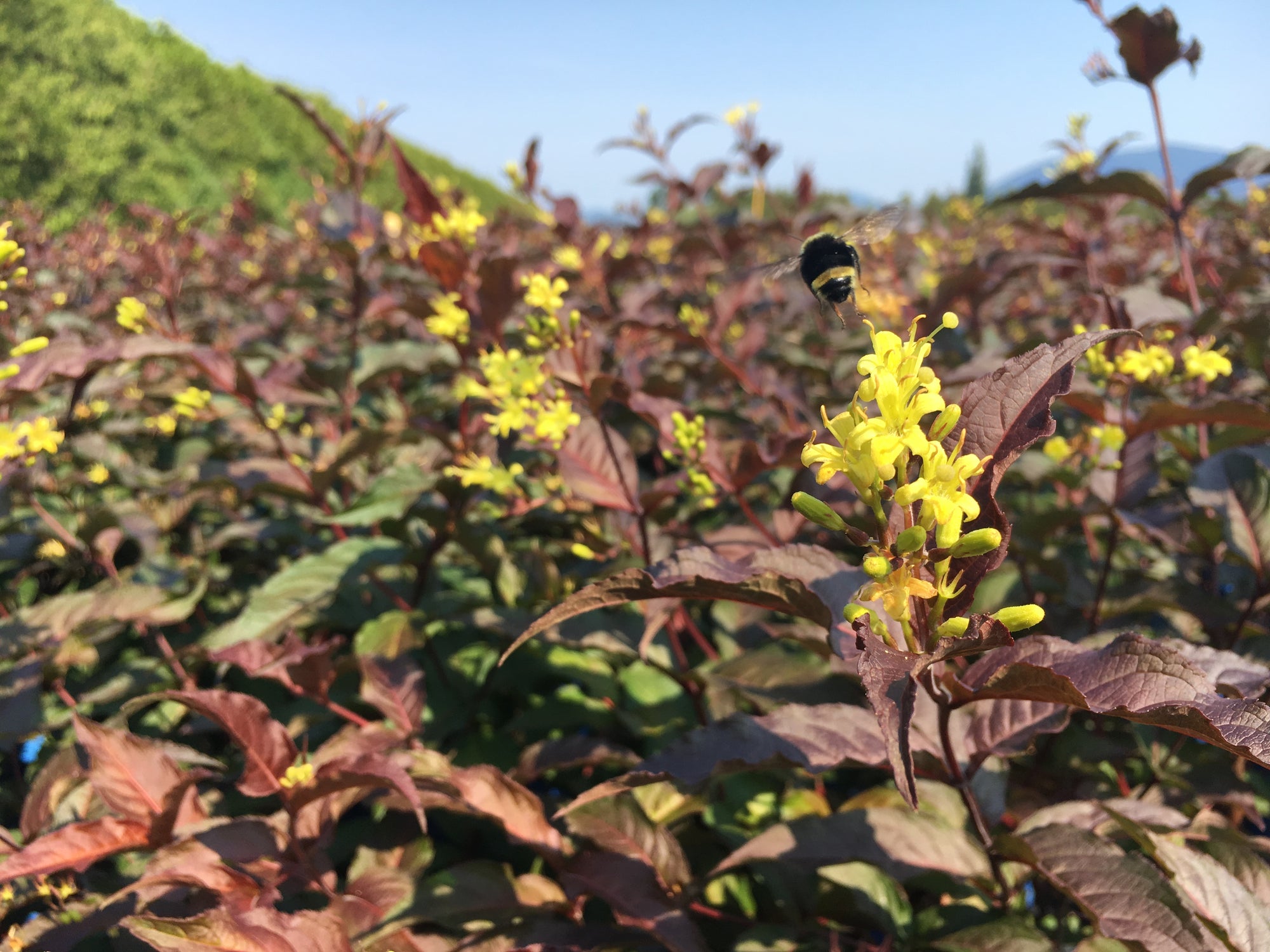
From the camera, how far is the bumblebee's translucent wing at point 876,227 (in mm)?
2066

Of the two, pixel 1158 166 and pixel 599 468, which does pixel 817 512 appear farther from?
pixel 1158 166

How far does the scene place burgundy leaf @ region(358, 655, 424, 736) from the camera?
206 centimetres

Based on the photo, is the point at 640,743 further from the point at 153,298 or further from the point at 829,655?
the point at 153,298

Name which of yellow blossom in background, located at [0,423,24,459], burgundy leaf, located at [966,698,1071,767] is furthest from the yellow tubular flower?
yellow blossom in background, located at [0,423,24,459]

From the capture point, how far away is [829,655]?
1.72m

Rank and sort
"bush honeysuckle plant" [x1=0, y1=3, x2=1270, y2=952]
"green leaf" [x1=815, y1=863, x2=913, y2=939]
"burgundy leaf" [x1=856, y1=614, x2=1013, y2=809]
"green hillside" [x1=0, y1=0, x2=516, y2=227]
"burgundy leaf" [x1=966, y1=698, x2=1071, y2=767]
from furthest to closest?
1. "green hillside" [x1=0, y1=0, x2=516, y2=227]
2. "green leaf" [x1=815, y1=863, x2=913, y2=939]
3. "burgundy leaf" [x1=966, y1=698, x2=1071, y2=767]
4. "bush honeysuckle plant" [x1=0, y1=3, x2=1270, y2=952]
5. "burgundy leaf" [x1=856, y1=614, x2=1013, y2=809]

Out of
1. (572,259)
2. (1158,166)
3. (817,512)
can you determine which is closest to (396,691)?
(817,512)

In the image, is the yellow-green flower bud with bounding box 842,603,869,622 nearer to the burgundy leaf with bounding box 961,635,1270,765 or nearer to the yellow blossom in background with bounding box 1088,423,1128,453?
the burgundy leaf with bounding box 961,635,1270,765

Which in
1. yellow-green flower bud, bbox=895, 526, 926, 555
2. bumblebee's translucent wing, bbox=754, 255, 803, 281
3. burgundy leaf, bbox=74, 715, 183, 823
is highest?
bumblebee's translucent wing, bbox=754, 255, 803, 281

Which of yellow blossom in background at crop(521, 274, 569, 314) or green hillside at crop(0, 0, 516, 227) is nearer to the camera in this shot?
yellow blossom in background at crop(521, 274, 569, 314)

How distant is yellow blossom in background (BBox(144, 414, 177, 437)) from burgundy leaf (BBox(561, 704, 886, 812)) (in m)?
2.64

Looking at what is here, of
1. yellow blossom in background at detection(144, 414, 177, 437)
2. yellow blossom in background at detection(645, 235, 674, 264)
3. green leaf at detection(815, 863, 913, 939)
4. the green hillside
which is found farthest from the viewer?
the green hillside

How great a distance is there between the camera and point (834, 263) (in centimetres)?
195

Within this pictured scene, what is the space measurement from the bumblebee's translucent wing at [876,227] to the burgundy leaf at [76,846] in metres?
2.33
